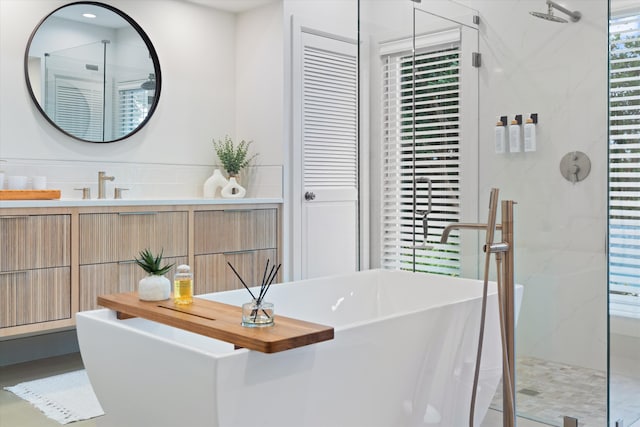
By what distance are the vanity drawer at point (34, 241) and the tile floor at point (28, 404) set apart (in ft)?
2.18

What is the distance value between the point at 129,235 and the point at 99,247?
0.65ft

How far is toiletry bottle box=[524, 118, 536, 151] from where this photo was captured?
2572 mm

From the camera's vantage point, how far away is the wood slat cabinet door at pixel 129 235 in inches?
138

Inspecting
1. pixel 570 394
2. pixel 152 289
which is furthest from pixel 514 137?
pixel 152 289

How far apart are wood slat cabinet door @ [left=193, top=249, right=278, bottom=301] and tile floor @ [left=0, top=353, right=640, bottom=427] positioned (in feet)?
2.88

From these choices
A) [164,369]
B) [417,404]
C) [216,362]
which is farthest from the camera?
[417,404]

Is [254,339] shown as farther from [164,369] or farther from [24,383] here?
[24,383]

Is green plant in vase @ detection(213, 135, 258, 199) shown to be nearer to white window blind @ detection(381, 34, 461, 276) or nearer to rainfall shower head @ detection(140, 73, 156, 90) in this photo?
rainfall shower head @ detection(140, 73, 156, 90)

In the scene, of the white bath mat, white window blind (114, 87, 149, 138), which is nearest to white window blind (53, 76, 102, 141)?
white window blind (114, 87, 149, 138)

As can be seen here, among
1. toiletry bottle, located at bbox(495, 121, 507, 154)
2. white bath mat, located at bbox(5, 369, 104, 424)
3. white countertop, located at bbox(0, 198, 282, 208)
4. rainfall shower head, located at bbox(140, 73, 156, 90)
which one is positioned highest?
rainfall shower head, located at bbox(140, 73, 156, 90)

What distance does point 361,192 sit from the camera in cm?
323

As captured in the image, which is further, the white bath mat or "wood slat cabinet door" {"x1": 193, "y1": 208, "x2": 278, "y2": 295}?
"wood slat cabinet door" {"x1": 193, "y1": 208, "x2": 278, "y2": 295}

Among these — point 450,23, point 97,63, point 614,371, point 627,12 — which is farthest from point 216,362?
point 97,63

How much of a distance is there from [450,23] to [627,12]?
28.1 inches
